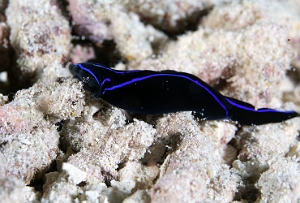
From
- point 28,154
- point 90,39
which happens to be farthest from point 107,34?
point 28,154

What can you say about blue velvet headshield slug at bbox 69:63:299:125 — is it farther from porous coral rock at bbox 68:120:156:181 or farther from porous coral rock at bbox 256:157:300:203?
porous coral rock at bbox 256:157:300:203

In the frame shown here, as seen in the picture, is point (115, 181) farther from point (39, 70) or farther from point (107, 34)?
point (107, 34)

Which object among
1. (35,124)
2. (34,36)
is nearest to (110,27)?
(34,36)

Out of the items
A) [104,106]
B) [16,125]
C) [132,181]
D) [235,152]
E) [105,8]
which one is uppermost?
[105,8]

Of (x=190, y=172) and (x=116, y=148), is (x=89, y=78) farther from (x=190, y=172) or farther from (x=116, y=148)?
(x=190, y=172)

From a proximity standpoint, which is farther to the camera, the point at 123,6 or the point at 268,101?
the point at 123,6

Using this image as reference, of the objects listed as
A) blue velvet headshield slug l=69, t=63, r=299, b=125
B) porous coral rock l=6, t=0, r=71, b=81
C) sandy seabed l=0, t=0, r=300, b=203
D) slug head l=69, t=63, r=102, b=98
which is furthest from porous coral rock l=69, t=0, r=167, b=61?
slug head l=69, t=63, r=102, b=98
